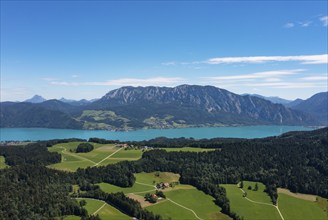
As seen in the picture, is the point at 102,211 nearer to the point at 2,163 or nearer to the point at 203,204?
the point at 203,204

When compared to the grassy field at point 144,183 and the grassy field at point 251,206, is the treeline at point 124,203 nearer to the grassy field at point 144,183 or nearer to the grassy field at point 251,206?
the grassy field at point 144,183

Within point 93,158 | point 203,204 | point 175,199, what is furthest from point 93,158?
point 203,204

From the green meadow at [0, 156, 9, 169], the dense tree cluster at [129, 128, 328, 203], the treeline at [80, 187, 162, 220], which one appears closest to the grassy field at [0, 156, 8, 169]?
the green meadow at [0, 156, 9, 169]

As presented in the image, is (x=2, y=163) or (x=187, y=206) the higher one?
(x=2, y=163)

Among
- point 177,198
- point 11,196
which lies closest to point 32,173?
point 11,196

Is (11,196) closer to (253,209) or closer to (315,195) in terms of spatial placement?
(253,209)

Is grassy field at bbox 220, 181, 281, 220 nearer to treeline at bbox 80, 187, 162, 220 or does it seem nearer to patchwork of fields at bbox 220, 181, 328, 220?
patchwork of fields at bbox 220, 181, 328, 220
